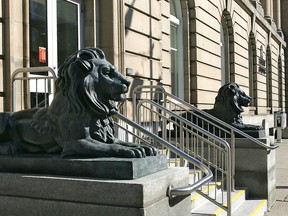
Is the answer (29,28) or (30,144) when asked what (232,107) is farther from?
(30,144)

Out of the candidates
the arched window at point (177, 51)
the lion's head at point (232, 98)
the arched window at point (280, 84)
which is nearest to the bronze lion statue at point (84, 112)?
the lion's head at point (232, 98)

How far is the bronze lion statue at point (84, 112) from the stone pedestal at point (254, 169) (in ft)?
15.8

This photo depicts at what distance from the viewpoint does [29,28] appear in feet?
23.0

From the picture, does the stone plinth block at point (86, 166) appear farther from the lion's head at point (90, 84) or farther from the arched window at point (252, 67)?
the arched window at point (252, 67)

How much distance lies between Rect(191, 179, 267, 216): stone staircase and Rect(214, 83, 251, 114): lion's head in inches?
71.7

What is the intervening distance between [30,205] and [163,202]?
1099 millimetres

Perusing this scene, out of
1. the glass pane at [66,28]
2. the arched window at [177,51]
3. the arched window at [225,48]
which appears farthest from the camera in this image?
the arched window at [225,48]

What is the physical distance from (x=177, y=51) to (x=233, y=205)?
28.3ft

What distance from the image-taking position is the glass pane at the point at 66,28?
804cm

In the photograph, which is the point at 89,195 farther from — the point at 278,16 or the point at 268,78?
the point at 278,16

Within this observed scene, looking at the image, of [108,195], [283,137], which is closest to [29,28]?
[108,195]

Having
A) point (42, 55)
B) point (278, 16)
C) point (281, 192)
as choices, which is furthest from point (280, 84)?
point (42, 55)

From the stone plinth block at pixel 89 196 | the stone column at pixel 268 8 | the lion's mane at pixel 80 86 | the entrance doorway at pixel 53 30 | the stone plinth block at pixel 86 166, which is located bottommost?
the stone plinth block at pixel 89 196

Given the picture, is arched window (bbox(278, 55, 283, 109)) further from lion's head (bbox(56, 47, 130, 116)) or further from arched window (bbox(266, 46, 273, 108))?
lion's head (bbox(56, 47, 130, 116))
